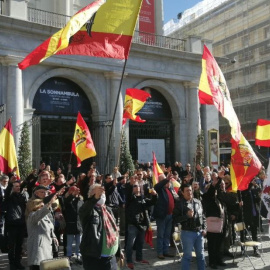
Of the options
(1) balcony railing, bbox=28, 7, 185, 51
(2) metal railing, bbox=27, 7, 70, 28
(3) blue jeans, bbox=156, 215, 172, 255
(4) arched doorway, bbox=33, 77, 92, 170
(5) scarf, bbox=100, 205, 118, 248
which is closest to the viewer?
(5) scarf, bbox=100, 205, 118, 248

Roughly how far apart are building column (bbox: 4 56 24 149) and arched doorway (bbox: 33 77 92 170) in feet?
5.75

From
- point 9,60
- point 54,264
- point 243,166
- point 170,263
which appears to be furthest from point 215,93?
point 9,60

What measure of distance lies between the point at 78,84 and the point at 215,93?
13030 millimetres

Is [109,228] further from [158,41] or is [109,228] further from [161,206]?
[158,41]

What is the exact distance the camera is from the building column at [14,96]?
17.2m

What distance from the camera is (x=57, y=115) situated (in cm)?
1991

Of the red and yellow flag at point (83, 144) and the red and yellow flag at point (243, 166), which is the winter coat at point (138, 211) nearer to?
the red and yellow flag at point (243, 166)

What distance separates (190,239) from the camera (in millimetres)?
7270

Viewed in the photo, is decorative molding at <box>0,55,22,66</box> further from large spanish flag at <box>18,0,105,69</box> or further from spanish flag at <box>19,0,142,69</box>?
large spanish flag at <box>18,0,105,69</box>

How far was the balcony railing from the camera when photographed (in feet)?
65.6

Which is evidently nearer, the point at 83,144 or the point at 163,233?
the point at 163,233

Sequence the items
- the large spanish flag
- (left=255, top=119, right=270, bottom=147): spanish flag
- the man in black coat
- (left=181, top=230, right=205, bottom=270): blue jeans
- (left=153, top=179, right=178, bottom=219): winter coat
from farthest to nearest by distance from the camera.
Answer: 1. (left=255, top=119, right=270, bottom=147): spanish flag
2. (left=153, top=179, right=178, bottom=219): winter coat
3. the man in black coat
4. (left=181, top=230, right=205, bottom=270): blue jeans
5. the large spanish flag

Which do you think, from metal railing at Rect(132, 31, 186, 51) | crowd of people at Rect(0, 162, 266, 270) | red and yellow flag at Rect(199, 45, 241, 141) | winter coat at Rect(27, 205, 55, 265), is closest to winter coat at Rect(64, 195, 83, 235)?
crowd of people at Rect(0, 162, 266, 270)

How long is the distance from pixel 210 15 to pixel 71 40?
36.6m
